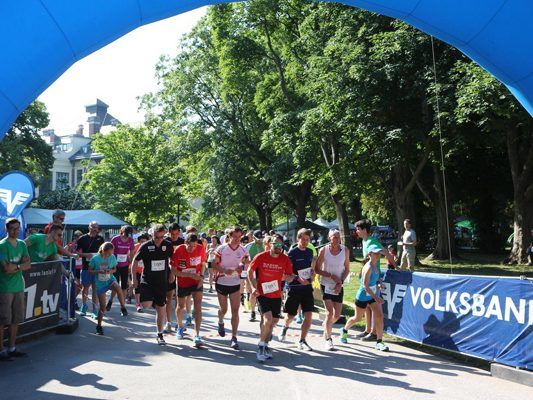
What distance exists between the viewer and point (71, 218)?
90.1 ft

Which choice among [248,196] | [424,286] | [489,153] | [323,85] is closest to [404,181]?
[489,153]

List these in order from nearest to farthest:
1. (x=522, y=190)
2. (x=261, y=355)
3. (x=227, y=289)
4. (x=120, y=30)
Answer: (x=120, y=30), (x=261, y=355), (x=227, y=289), (x=522, y=190)

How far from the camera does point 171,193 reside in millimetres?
42594

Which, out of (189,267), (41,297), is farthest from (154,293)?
(41,297)

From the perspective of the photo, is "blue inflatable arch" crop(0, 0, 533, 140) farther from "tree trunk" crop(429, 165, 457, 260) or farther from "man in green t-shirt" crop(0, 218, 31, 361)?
"tree trunk" crop(429, 165, 457, 260)

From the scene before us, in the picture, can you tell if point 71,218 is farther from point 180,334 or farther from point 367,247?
point 367,247

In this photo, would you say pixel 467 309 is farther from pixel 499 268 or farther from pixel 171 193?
pixel 171 193

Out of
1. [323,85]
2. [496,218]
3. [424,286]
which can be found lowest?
[424,286]

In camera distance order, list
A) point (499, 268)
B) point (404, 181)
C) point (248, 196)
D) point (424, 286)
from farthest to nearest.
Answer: point (248, 196) → point (404, 181) → point (499, 268) → point (424, 286)

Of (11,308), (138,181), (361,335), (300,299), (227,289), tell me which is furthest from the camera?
(138,181)

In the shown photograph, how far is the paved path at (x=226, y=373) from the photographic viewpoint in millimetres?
6715

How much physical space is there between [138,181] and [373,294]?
112ft

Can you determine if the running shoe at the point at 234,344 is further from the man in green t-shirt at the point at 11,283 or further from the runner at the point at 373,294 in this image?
the man in green t-shirt at the point at 11,283

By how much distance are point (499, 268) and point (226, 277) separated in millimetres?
18169
